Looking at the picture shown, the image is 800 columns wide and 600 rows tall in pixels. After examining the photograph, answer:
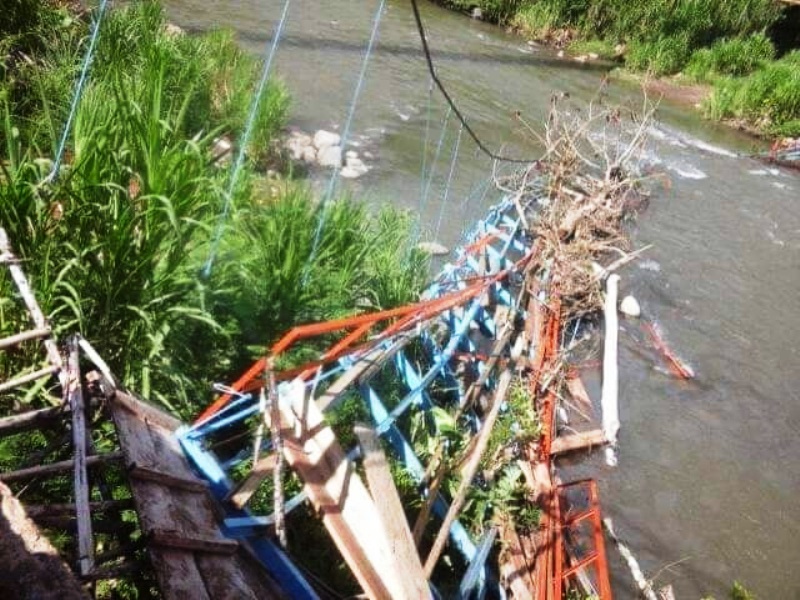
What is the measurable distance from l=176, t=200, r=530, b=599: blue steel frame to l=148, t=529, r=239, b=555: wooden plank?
0.14 meters

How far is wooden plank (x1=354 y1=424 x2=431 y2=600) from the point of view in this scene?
100 inches

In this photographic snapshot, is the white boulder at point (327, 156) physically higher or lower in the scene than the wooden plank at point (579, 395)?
higher

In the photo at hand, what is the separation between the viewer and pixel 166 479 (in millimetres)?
2619

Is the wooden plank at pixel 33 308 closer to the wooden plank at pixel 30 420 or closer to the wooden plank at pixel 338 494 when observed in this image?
the wooden plank at pixel 30 420

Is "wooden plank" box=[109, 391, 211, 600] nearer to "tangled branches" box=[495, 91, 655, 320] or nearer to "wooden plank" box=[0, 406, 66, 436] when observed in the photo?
"wooden plank" box=[0, 406, 66, 436]

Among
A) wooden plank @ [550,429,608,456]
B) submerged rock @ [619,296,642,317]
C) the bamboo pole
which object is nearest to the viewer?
wooden plank @ [550,429,608,456]

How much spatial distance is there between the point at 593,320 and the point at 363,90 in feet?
20.9

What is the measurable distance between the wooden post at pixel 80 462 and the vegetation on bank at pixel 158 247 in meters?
0.32

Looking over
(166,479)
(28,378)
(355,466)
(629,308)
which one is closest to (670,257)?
(629,308)

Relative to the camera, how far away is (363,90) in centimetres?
1212

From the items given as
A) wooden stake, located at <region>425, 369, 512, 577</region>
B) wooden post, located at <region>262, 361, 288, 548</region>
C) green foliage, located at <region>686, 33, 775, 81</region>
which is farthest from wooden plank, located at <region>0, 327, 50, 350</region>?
green foliage, located at <region>686, 33, 775, 81</region>

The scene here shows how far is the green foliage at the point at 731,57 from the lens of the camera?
19.4 m

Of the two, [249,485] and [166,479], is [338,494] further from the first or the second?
[166,479]

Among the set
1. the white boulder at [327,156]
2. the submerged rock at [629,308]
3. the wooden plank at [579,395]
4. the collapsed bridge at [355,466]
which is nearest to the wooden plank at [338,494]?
the collapsed bridge at [355,466]
